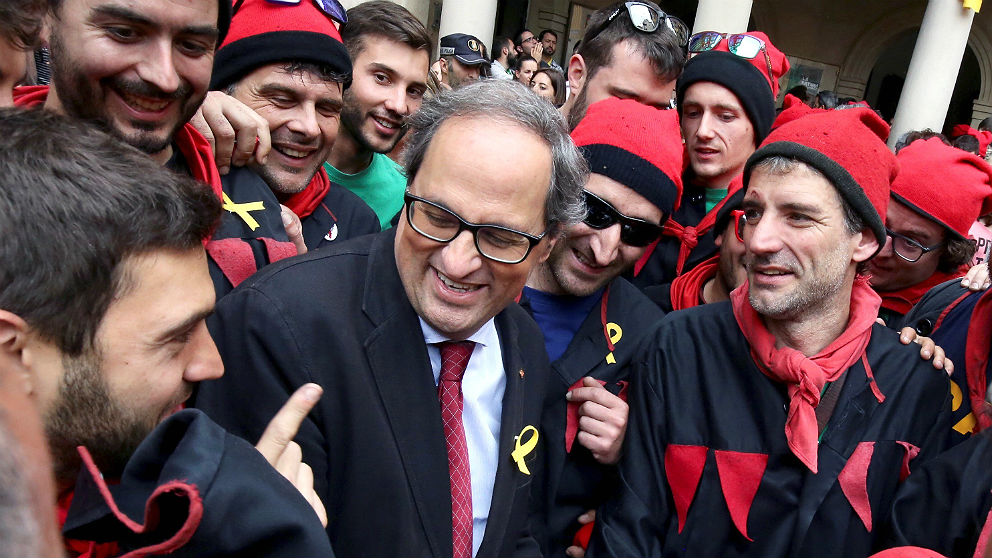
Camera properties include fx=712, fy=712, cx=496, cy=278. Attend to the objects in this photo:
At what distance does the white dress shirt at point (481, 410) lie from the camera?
1.83m

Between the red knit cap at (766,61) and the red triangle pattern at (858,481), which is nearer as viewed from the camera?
the red triangle pattern at (858,481)

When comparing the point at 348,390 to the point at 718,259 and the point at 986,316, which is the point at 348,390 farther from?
the point at 986,316

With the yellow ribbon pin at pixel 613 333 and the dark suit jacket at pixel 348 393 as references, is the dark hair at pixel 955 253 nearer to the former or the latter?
the yellow ribbon pin at pixel 613 333

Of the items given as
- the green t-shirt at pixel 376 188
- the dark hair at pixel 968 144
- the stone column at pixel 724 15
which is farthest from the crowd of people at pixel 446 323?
the stone column at pixel 724 15

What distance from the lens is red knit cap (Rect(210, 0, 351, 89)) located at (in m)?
2.51

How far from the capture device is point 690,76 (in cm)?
343

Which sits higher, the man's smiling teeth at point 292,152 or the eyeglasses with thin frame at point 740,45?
the eyeglasses with thin frame at point 740,45

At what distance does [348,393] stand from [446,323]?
29 centimetres

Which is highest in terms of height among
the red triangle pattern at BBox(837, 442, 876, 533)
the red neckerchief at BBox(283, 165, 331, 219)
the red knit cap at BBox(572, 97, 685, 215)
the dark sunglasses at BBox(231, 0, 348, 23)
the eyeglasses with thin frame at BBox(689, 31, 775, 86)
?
the eyeglasses with thin frame at BBox(689, 31, 775, 86)

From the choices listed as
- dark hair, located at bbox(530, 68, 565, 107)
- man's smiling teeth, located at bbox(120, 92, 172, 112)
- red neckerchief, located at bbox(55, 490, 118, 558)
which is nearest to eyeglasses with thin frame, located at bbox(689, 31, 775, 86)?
man's smiling teeth, located at bbox(120, 92, 172, 112)

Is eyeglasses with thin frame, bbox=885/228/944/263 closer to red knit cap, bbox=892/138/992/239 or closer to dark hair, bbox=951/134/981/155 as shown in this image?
red knit cap, bbox=892/138/992/239

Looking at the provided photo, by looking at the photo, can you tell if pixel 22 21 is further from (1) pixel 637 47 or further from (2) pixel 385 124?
(1) pixel 637 47

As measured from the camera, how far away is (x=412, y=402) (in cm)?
170

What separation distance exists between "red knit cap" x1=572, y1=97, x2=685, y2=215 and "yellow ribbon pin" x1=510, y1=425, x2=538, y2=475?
1.05 m
